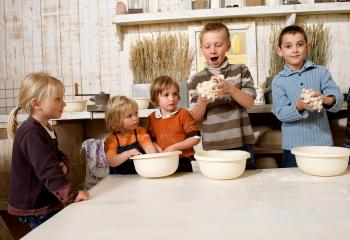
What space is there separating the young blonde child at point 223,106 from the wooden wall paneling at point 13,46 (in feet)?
7.27

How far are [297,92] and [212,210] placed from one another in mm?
1162

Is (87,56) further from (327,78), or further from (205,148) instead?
(327,78)

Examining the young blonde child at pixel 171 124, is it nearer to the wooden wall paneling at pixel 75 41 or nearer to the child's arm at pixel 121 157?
the child's arm at pixel 121 157

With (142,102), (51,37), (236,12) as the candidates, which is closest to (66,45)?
(51,37)

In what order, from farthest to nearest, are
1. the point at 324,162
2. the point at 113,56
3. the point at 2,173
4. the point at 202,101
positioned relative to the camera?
the point at 113,56 → the point at 2,173 → the point at 202,101 → the point at 324,162

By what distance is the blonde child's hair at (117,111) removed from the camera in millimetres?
1744

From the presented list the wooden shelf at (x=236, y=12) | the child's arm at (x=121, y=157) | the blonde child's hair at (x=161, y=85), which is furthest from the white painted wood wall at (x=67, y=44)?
the child's arm at (x=121, y=157)

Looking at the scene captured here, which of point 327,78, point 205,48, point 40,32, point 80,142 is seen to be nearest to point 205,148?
point 205,48

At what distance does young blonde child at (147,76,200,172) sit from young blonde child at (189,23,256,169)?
7 centimetres

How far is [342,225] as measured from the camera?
0.81m

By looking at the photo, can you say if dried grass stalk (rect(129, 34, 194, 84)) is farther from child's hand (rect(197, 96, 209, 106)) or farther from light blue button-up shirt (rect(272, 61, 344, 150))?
child's hand (rect(197, 96, 209, 106))

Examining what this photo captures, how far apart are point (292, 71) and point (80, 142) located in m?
2.12

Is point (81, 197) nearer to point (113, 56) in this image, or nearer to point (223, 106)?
point (223, 106)

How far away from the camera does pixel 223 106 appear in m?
1.84
